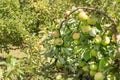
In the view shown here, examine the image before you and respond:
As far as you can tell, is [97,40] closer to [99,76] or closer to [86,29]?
[86,29]

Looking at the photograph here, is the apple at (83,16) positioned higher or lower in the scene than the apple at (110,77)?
higher

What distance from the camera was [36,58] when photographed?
259cm

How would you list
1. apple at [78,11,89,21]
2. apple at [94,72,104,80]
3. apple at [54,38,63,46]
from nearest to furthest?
apple at [94,72,104,80], apple at [78,11,89,21], apple at [54,38,63,46]

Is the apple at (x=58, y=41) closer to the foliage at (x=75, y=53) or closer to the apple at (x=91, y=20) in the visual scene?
the foliage at (x=75, y=53)

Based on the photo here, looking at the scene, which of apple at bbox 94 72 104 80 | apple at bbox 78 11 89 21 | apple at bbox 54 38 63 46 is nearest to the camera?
apple at bbox 94 72 104 80

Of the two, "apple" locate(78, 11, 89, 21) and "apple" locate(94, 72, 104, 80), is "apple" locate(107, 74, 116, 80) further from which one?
"apple" locate(78, 11, 89, 21)

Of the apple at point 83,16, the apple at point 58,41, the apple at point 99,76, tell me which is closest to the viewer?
the apple at point 99,76

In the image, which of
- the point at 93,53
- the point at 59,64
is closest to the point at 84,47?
the point at 93,53

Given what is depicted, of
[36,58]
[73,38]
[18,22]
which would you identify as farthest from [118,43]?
[18,22]

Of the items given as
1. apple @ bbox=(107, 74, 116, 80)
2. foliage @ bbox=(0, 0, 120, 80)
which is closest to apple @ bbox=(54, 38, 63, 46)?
foliage @ bbox=(0, 0, 120, 80)

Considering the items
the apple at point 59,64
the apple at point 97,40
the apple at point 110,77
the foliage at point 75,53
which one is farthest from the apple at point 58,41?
the apple at point 110,77

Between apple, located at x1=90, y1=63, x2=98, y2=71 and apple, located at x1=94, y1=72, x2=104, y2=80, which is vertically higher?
apple, located at x1=90, y1=63, x2=98, y2=71

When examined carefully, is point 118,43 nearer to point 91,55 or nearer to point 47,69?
point 91,55

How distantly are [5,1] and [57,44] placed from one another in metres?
8.93
